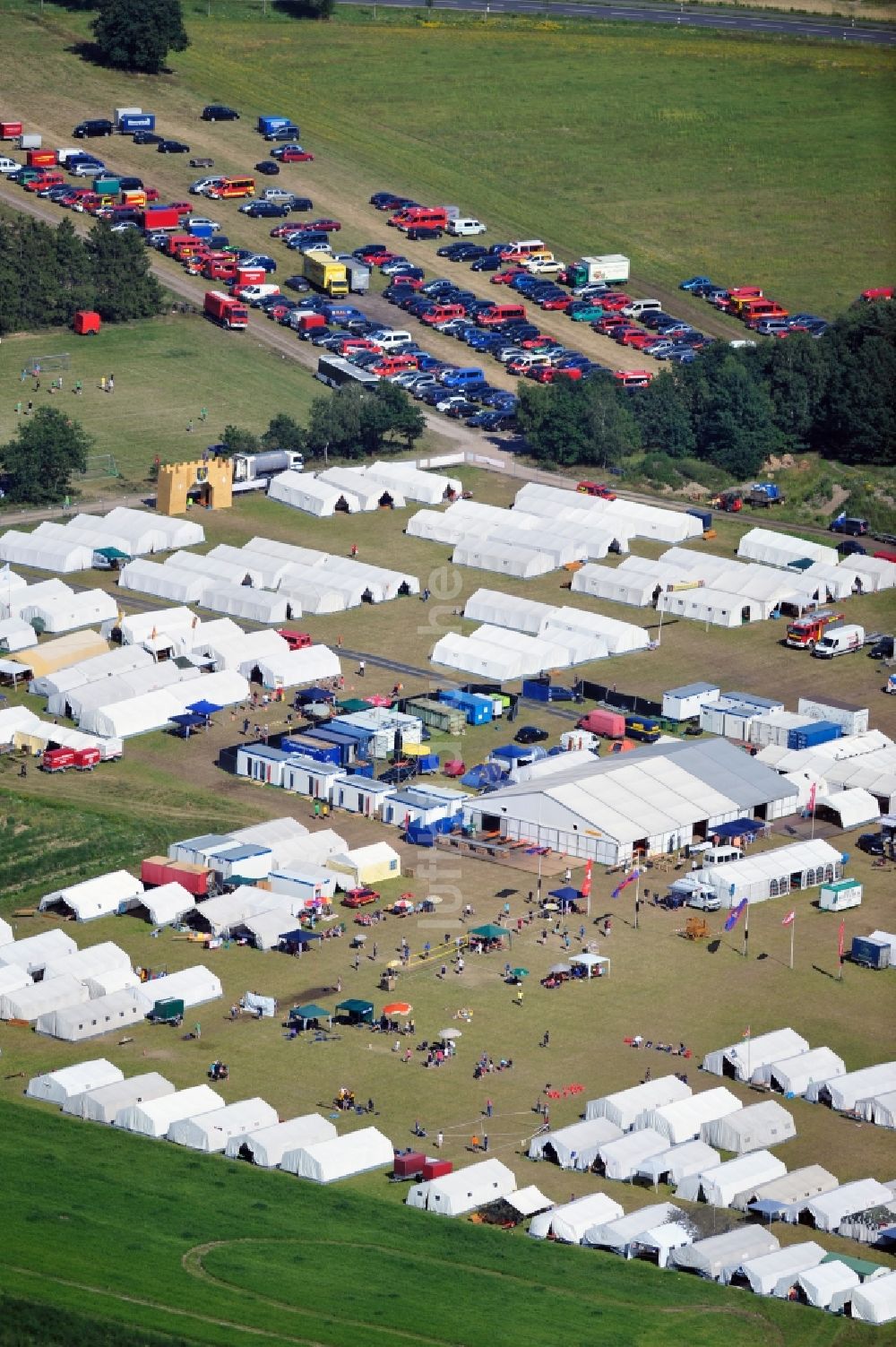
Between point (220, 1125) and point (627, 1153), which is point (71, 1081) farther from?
point (627, 1153)

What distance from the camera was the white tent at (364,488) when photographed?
160 metres

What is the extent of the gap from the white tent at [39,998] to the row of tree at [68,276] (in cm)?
8831

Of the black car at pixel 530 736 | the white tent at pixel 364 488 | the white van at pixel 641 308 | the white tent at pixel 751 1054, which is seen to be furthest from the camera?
the white van at pixel 641 308

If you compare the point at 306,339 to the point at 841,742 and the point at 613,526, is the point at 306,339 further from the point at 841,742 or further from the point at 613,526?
the point at 841,742

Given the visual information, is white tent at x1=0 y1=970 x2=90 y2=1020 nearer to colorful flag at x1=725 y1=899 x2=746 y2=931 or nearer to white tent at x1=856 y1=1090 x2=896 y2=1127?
colorful flag at x1=725 y1=899 x2=746 y2=931

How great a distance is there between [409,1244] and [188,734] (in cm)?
4571

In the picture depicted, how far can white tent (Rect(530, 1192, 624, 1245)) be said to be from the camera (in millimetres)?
85438

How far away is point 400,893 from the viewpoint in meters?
111

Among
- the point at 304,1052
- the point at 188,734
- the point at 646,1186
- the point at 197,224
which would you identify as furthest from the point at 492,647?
the point at 197,224

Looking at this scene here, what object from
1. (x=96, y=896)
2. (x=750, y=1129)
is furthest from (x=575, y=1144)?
(x=96, y=896)

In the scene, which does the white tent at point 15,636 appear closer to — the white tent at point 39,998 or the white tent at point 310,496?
the white tent at point 310,496

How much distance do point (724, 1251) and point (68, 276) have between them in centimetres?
11414

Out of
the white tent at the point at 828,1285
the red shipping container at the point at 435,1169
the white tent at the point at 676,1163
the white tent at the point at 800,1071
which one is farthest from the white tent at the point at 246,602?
the white tent at the point at 828,1285

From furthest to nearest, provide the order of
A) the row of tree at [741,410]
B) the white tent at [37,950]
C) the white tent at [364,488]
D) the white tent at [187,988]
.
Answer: the row of tree at [741,410]
the white tent at [364,488]
the white tent at [37,950]
the white tent at [187,988]
